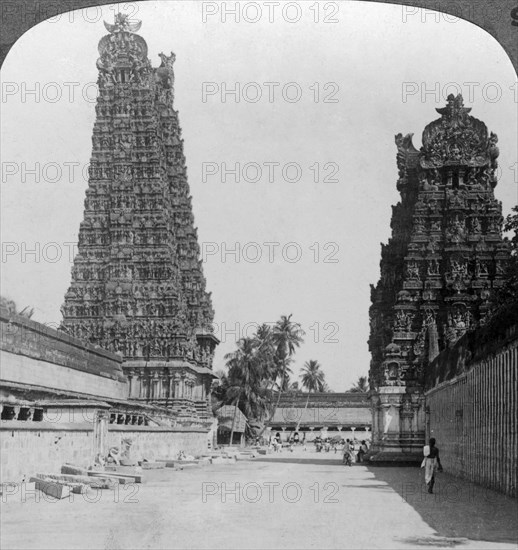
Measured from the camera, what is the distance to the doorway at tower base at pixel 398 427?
33625 mm

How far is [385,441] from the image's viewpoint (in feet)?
112

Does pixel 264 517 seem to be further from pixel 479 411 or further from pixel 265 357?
pixel 265 357

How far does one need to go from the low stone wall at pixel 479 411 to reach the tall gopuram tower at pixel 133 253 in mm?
24224

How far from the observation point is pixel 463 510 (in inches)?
588

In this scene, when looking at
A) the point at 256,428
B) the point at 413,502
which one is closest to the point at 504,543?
the point at 413,502

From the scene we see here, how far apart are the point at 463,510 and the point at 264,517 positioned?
3.78 m

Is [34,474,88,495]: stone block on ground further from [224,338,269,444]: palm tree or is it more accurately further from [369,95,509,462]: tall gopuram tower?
[224,338,269,444]: palm tree

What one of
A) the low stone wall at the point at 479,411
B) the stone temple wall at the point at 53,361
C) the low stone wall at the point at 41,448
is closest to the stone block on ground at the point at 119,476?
the low stone wall at the point at 41,448

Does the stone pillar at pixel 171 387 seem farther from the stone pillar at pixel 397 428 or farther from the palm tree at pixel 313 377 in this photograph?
the palm tree at pixel 313 377

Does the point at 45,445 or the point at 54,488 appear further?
the point at 45,445

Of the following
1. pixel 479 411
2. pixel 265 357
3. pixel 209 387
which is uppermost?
pixel 265 357

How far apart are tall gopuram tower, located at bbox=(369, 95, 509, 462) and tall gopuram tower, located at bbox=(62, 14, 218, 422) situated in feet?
55.0

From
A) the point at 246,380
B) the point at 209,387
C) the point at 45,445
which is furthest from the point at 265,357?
the point at 45,445

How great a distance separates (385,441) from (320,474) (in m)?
7.62
